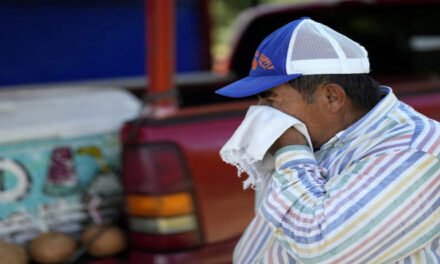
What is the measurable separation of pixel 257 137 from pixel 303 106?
0.45ft

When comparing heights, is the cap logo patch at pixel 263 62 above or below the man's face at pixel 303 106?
above

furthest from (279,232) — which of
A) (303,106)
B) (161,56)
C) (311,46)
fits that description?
(161,56)

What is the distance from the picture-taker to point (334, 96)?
1.52 meters

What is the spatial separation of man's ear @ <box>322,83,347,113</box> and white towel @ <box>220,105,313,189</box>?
91 mm

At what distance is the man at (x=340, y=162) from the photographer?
53.8 inches

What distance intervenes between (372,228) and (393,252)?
0.27 feet

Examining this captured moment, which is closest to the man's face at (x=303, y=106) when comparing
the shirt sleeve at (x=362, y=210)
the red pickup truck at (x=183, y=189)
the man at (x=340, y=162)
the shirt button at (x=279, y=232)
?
the man at (x=340, y=162)

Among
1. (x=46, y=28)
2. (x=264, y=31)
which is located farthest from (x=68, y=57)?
(x=264, y=31)

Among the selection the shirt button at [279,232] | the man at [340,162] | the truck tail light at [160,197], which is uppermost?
the man at [340,162]

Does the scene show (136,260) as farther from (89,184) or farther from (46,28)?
(46,28)

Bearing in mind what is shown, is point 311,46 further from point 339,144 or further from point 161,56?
point 161,56

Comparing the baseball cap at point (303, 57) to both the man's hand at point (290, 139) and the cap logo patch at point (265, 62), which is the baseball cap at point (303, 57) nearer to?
the cap logo patch at point (265, 62)

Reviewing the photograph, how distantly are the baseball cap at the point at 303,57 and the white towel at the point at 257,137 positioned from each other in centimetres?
6

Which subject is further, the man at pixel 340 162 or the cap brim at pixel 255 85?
the cap brim at pixel 255 85
